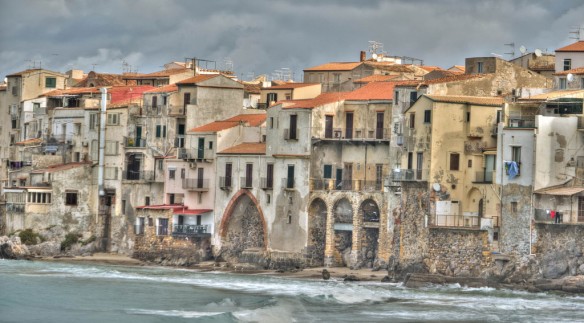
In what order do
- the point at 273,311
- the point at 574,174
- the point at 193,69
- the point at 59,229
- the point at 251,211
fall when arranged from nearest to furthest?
the point at 273,311
the point at 574,174
the point at 251,211
the point at 59,229
the point at 193,69

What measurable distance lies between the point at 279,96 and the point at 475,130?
2582cm

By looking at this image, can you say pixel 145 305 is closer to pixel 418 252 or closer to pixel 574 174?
pixel 418 252

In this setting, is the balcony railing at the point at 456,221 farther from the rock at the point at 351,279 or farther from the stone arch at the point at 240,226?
the stone arch at the point at 240,226

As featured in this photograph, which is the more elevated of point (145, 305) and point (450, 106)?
point (450, 106)

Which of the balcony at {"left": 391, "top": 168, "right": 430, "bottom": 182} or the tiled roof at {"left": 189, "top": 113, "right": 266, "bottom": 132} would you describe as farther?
the tiled roof at {"left": 189, "top": 113, "right": 266, "bottom": 132}

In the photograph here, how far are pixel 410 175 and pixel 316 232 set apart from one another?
9.90 m

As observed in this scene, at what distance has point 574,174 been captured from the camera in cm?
8206

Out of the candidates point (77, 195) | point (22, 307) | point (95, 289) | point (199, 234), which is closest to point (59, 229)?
point (77, 195)

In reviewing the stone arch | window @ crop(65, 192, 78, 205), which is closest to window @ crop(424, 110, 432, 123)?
the stone arch

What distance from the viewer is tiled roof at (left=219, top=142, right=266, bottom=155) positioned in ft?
325

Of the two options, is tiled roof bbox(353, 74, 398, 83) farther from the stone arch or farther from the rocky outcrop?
the rocky outcrop

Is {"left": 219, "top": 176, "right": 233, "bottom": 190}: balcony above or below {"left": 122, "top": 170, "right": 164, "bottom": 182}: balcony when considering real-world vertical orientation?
below

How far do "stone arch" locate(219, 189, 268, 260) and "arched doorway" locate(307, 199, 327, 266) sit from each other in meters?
4.08

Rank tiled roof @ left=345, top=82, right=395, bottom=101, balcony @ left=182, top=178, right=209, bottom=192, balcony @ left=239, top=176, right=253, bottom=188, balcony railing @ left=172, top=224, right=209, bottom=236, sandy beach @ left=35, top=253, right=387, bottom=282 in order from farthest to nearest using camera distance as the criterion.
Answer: balcony @ left=182, top=178, right=209, bottom=192 → balcony railing @ left=172, top=224, right=209, bottom=236 → balcony @ left=239, top=176, right=253, bottom=188 → tiled roof @ left=345, top=82, right=395, bottom=101 → sandy beach @ left=35, top=253, right=387, bottom=282
